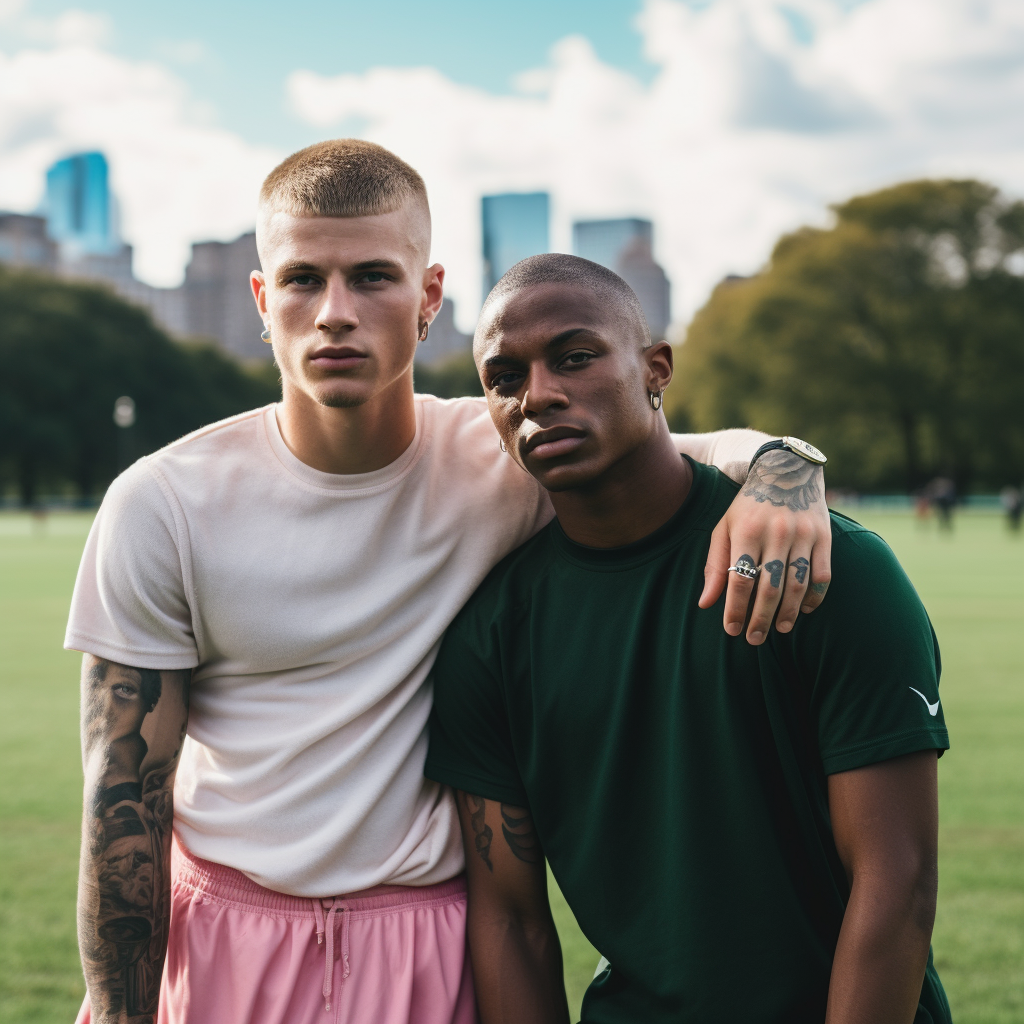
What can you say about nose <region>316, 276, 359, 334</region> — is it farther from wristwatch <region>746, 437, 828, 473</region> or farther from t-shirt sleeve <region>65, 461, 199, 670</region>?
wristwatch <region>746, 437, 828, 473</region>

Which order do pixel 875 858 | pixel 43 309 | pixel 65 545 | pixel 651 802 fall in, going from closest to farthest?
pixel 875 858, pixel 651 802, pixel 65 545, pixel 43 309

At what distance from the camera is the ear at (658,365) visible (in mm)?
2916

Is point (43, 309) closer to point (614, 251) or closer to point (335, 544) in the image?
point (335, 544)

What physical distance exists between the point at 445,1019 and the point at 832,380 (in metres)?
57.4

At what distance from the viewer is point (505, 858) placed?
2887 millimetres

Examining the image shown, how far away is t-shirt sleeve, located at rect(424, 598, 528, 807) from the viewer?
2869 mm

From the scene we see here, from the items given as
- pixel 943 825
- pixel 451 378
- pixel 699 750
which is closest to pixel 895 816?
pixel 699 750

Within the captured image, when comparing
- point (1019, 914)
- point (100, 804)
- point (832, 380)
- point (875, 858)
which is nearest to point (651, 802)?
point (875, 858)

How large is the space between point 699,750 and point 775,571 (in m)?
0.48

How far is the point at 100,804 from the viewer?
280cm

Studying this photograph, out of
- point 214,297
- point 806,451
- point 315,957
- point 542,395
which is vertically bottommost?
point 315,957

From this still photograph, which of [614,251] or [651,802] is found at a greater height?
[614,251]

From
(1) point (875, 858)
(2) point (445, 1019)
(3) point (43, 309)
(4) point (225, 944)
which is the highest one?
(3) point (43, 309)

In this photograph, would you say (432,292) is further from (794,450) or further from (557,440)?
(794,450)
